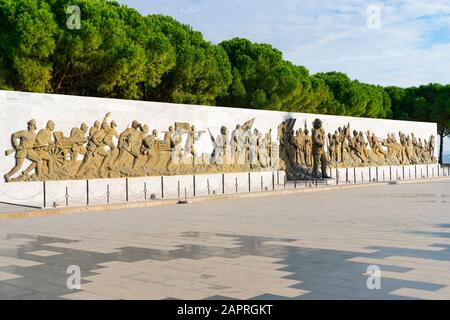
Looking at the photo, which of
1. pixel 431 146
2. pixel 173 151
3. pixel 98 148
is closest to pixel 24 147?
pixel 98 148

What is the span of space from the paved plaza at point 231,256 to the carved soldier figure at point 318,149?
1693 centimetres

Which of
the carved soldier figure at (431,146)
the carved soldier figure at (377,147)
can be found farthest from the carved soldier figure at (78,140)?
the carved soldier figure at (431,146)

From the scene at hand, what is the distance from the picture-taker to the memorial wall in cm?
1773

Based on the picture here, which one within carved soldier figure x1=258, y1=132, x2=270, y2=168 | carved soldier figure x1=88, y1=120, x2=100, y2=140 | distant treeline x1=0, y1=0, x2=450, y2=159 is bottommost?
carved soldier figure x1=258, y1=132, x2=270, y2=168

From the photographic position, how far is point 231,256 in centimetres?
767

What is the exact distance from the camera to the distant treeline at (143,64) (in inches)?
1023

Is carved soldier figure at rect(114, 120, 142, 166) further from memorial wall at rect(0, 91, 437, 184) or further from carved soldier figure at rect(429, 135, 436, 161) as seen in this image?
carved soldier figure at rect(429, 135, 436, 161)

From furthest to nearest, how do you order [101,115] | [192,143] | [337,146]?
[337,146] → [192,143] → [101,115]

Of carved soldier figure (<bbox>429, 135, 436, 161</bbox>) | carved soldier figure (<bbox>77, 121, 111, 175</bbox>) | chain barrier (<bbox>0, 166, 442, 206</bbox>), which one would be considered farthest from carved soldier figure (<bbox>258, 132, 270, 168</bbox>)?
carved soldier figure (<bbox>429, 135, 436, 161</bbox>)

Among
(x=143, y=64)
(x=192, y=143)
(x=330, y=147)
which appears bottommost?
(x=330, y=147)

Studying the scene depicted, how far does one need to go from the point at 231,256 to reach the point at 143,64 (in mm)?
23813

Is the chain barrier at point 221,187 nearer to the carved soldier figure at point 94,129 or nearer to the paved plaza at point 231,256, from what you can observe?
the carved soldier figure at point 94,129

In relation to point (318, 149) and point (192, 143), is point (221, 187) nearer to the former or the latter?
point (192, 143)

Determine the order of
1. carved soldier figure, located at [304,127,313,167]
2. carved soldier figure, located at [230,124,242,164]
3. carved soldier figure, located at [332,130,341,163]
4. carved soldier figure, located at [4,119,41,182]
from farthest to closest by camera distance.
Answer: carved soldier figure, located at [332,130,341,163]
carved soldier figure, located at [304,127,313,167]
carved soldier figure, located at [230,124,242,164]
carved soldier figure, located at [4,119,41,182]
